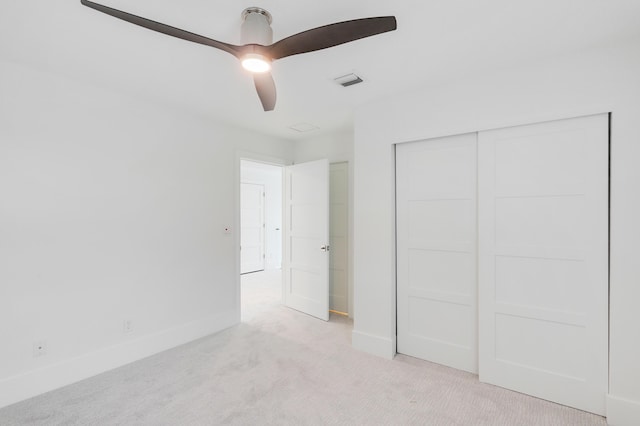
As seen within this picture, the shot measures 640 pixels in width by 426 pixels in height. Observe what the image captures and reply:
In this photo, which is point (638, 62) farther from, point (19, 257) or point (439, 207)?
point (19, 257)

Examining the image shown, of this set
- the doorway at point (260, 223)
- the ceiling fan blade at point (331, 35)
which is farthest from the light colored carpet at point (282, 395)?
the doorway at point (260, 223)

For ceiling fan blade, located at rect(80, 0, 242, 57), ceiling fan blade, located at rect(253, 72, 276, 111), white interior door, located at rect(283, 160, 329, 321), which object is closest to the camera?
ceiling fan blade, located at rect(80, 0, 242, 57)

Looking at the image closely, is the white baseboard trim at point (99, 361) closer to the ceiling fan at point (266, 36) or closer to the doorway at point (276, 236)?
the doorway at point (276, 236)

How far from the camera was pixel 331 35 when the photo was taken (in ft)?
4.60

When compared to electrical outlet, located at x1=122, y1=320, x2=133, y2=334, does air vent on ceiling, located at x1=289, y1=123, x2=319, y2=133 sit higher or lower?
higher

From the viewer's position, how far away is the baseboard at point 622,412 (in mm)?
1824

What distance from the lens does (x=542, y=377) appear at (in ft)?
7.03

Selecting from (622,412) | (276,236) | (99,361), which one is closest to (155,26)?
(99,361)

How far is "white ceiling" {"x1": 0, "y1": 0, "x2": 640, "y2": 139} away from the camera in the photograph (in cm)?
156

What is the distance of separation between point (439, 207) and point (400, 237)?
454 mm

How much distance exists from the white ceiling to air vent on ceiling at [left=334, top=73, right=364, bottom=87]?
5cm

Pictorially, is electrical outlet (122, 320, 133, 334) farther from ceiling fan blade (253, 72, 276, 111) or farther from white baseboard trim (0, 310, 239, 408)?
ceiling fan blade (253, 72, 276, 111)

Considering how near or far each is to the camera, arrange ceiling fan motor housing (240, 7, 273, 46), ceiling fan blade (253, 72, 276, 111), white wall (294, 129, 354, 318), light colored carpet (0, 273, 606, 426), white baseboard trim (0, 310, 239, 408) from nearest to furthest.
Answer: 1. ceiling fan motor housing (240, 7, 273, 46)
2. ceiling fan blade (253, 72, 276, 111)
3. light colored carpet (0, 273, 606, 426)
4. white baseboard trim (0, 310, 239, 408)
5. white wall (294, 129, 354, 318)

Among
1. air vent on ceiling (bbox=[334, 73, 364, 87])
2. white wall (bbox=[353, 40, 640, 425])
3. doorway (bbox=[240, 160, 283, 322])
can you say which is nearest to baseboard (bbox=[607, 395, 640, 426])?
white wall (bbox=[353, 40, 640, 425])
